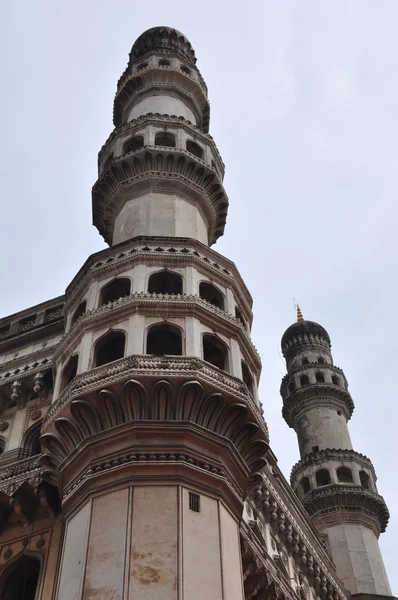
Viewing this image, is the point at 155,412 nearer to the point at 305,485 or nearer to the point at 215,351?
the point at 215,351

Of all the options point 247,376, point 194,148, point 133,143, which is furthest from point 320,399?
point 247,376

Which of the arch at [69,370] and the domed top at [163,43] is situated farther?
the domed top at [163,43]

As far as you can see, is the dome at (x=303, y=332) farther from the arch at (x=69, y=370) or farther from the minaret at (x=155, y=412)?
the arch at (x=69, y=370)

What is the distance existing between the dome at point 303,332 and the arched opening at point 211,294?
67.9ft

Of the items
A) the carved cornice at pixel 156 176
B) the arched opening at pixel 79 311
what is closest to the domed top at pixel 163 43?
the carved cornice at pixel 156 176

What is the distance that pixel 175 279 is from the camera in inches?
604

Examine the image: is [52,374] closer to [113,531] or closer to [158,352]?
[158,352]

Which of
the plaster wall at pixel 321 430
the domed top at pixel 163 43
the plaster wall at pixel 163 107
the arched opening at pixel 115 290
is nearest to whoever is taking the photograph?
the arched opening at pixel 115 290

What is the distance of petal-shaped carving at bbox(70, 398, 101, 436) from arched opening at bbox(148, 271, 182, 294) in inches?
126

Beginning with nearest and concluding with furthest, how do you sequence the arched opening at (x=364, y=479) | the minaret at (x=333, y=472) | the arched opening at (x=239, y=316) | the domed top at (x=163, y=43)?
the arched opening at (x=239, y=316)
the domed top at (x=163, y=43)
the minaret at (x=333, y=472)
the arched opening at (x=364, y=479)

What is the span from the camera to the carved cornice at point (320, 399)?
3170cm

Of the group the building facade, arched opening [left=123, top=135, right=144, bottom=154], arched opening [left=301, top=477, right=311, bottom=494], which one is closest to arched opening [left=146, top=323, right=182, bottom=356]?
the building facade

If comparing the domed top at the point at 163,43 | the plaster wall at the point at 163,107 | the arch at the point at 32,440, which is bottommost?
the arch at the point at 32,440

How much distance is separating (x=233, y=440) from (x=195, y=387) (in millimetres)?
1112
